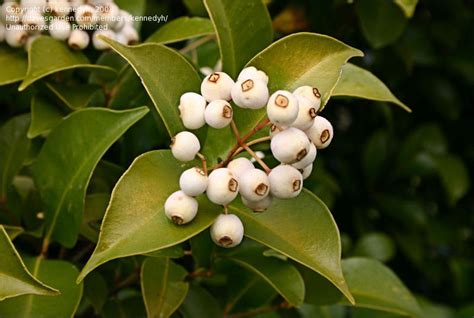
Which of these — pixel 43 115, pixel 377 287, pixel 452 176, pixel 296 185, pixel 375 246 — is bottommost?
pixel 452 176

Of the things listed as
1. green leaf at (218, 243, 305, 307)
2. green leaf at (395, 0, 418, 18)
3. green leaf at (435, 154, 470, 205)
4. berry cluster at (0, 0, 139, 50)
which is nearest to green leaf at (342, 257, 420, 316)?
green leaf at (218, 243, 305, 307)

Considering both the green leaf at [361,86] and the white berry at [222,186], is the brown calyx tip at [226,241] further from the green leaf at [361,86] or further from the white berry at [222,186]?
the green leaf at [361,86]

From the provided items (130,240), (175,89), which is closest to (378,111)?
(175,89)

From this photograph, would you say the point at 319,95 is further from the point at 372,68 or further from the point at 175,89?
the point at 372,68

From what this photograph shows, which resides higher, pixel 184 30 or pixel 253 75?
pixel 253 75

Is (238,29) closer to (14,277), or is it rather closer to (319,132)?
(319,132)

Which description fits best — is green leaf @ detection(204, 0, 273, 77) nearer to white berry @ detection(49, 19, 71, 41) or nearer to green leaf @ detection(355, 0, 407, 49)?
white berry @ detection(49, 19, 71, 41)

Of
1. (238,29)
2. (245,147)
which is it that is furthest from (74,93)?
(245,147)
